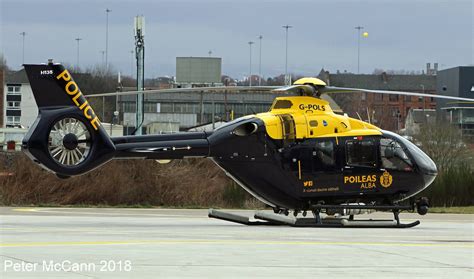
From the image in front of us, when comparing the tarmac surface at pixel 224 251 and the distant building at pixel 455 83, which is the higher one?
the distant building at pixel 455 83

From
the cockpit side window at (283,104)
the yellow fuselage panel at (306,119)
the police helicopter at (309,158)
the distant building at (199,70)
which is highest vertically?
the distant building at (199,70)

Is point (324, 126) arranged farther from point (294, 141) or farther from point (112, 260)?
point (112, 260)

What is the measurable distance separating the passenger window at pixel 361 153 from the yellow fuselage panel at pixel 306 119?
0.86 ft

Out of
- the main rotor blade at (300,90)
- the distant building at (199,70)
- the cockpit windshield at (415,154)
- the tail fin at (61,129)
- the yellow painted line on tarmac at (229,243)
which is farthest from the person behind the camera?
the distant building at (199,70)

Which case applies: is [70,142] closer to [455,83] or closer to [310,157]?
[310,157]

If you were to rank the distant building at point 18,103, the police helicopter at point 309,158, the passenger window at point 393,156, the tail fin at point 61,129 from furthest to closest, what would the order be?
1. the distant building at point 18,103
2. the passenger window at point 393,156
3. the police helicopter at point 309,158
4. the tail fin at point 61,129

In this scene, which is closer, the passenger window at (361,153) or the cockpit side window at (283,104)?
the cockpit side window at (283,104)

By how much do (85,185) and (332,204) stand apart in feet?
49.7

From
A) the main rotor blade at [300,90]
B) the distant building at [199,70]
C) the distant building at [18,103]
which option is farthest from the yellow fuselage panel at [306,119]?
the distant building at [18,103]

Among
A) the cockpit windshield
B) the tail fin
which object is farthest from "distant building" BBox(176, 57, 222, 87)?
the tail fin

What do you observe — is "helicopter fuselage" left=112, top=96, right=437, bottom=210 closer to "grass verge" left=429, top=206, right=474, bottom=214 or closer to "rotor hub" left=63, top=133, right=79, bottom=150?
"rotor hub" left=63, top=133, right=79, bottom=150

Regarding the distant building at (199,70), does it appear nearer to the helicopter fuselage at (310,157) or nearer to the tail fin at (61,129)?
the helicopter fuselage at (310,157)

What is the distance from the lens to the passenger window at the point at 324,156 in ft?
77.5

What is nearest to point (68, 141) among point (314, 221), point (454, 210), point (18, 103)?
point (314, 221)
